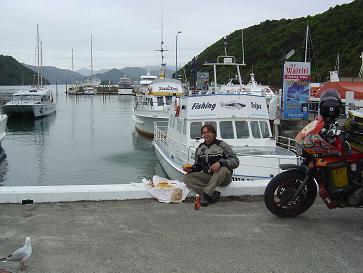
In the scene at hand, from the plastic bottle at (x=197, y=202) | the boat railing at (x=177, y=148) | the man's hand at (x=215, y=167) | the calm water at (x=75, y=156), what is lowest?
the calm water at (x=75, y=156)

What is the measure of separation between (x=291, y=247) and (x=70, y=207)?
2.80 m

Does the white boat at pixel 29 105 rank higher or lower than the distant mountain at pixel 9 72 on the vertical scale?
lower

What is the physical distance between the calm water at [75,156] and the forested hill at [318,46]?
15.1 m

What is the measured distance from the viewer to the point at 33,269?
12.5ft

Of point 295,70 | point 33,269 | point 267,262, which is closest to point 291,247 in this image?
point 267,262

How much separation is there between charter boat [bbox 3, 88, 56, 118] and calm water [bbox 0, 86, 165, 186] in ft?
25.4

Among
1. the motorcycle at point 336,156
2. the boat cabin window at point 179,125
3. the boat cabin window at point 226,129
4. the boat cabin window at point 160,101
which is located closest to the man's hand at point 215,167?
the motorcycle at point 336,156

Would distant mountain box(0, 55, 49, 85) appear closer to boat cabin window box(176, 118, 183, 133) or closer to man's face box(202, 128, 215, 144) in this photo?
boat cabin window box(176, 118, 183, 133)

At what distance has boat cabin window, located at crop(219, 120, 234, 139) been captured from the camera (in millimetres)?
13609

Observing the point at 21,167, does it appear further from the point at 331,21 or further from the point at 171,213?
the point at 331,21

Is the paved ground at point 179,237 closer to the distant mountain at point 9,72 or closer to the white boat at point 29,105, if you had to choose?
the white boat at point 29,105

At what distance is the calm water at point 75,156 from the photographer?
1975cm

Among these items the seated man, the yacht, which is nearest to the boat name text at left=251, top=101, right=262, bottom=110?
the yacht

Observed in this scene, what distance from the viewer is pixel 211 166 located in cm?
609
